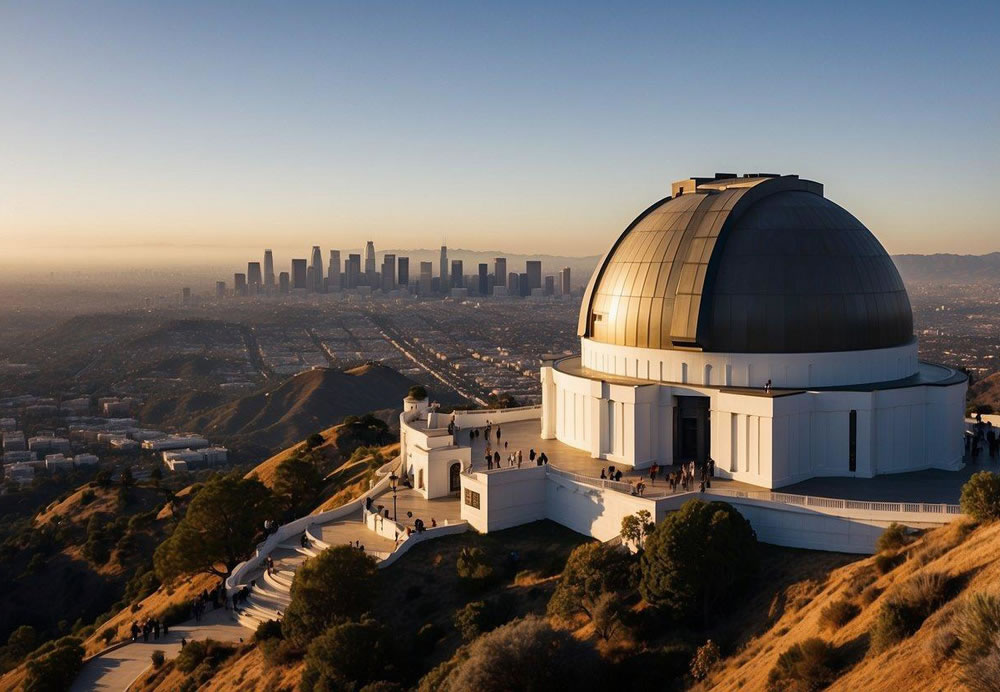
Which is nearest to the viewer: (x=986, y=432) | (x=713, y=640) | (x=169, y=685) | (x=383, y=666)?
(x=713, y=640)

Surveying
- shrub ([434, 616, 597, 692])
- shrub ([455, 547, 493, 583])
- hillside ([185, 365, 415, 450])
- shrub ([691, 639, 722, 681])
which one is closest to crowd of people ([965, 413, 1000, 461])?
shrub ([691, 639, 722, 681])

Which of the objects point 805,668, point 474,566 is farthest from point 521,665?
point 474,566

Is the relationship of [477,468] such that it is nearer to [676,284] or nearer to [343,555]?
[343,555]

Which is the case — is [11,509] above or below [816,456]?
below

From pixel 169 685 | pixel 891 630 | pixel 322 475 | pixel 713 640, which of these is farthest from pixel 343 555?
pixel 322 475

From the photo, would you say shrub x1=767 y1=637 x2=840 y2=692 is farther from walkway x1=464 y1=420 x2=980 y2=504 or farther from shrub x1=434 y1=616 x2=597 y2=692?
walkway x1=464 y1=420 x2=980 y2=504
